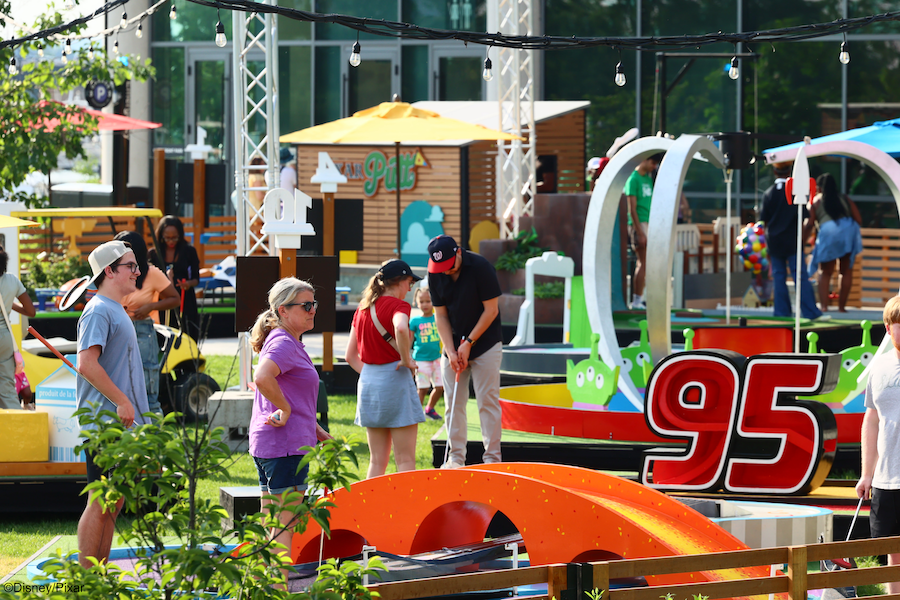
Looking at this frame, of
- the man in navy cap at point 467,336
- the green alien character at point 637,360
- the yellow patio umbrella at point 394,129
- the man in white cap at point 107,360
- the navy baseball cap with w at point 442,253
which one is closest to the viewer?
the man in white cap at point 107,360

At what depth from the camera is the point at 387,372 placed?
6.88 m

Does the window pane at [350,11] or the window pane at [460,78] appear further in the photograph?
the window pane at [350,11]

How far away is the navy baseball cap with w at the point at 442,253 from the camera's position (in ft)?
24.2

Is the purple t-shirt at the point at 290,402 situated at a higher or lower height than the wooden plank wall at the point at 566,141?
lower

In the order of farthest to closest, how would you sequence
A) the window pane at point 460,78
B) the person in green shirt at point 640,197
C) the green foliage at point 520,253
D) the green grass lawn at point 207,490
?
the window pane at point 460,78
the green foliage at point 520,253
the person in green shirt at point 640,197
the green grass lawn at point 207,490

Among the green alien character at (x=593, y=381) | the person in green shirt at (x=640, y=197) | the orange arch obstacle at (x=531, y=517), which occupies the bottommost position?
the orange arch obstacle at (x=531, y=517)

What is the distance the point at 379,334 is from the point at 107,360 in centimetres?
187

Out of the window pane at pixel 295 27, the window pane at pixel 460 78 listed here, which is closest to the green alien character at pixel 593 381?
the window pane at pixel 460 78

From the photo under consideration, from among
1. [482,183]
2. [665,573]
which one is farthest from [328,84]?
[665,573]

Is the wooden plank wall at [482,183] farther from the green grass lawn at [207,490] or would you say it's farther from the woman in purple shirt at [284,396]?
the woman in purple shirt at [284,396]

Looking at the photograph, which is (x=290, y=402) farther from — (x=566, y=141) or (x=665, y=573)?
(x=566, y=141)

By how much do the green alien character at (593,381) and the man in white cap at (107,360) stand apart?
3.89 meters

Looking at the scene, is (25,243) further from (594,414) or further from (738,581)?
(738,581)

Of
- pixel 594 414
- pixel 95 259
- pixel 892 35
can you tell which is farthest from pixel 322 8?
pixel 95 259
